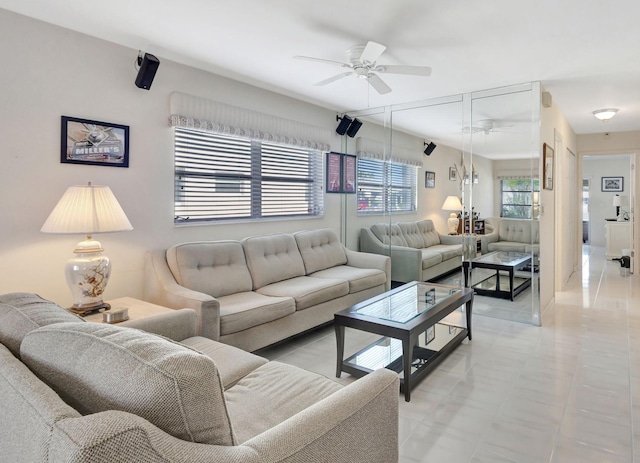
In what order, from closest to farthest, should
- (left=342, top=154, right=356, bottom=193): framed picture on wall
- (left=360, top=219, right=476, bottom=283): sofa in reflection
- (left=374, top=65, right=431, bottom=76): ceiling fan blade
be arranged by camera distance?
(left=374, top=65, right=431, bottom=76): ceiling fan blade < (left=360, top=219, right=476, bottom=283): sofa in reflection < (left=342, top=154, right=356, bottom=193): framed picture on wall

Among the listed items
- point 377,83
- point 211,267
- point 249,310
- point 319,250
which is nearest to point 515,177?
point 377,83

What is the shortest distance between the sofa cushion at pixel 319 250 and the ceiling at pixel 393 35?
1.63m

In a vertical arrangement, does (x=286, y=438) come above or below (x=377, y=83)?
below

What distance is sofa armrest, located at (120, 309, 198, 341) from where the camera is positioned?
215 cm

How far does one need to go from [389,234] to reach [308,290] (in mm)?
2167

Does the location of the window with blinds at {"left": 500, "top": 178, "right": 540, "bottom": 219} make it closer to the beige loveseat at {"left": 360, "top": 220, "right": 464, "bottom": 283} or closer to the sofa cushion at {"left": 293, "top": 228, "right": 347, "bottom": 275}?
the beige loveseat at {"left": 360, "top": 220, "right": 464, "bottom": 283}

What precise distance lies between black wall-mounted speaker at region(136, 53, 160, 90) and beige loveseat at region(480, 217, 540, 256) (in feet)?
11.9

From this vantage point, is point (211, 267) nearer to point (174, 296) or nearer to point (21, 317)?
point (174, 296)

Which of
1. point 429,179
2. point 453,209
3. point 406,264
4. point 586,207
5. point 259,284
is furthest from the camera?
point 586,207

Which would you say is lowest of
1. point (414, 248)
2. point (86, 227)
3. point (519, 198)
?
point (414, 248)

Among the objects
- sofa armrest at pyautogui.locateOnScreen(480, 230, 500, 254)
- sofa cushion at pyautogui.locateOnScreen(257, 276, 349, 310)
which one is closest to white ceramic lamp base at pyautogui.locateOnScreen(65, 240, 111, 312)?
sofa cushion at pyautogui.locateOnScreen(257, 276, 349, 310)

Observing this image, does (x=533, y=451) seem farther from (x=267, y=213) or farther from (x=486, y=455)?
(x=267, y=213)

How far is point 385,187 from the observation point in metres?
5.32

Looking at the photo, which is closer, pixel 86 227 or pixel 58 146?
pixel 86 227
